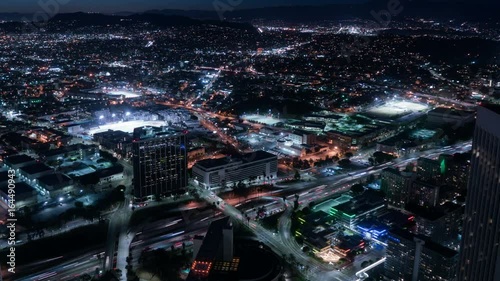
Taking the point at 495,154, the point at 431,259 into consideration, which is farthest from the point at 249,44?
the point at 495,154

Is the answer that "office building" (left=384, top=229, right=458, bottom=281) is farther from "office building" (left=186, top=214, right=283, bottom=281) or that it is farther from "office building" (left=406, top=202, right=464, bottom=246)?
"office building" (left=186, top=214, right=283, bottom=281)

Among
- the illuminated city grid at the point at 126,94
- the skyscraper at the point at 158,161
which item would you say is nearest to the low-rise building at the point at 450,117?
the skyscraper at the point at 158,161

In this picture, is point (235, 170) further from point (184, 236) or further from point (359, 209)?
point (359, 209)

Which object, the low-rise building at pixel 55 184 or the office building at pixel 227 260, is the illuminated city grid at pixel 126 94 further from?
the office building at pixel 227 260

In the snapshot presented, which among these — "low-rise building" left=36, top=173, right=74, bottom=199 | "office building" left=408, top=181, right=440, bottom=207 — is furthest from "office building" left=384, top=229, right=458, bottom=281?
"low-rise building" left=36, top=173, right=74, bottom=199

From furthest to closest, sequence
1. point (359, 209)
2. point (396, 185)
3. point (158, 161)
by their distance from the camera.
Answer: point (396, 185)
point (158, 161)
point (359, 209)

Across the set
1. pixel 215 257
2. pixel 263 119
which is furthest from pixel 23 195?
pixel 263 119
